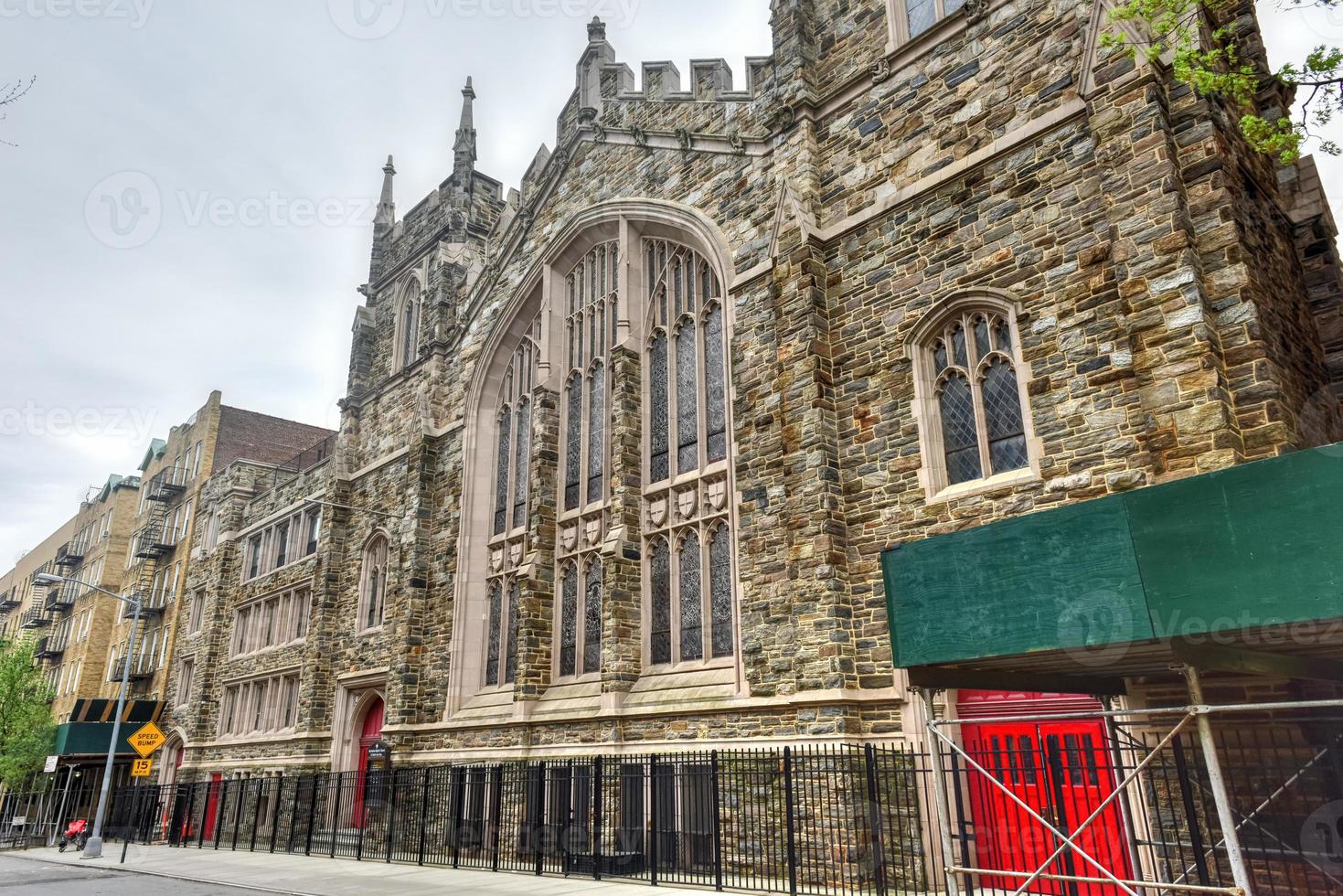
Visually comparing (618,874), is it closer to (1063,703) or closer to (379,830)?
(1063,703)

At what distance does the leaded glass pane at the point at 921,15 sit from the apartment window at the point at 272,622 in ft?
76.0

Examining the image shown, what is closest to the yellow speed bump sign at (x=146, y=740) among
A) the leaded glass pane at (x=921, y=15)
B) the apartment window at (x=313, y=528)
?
the apartment window at (x=313, y=528)

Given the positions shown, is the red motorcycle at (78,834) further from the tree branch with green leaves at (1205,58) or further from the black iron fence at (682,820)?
the tree branch with green leaves at (1205,58)

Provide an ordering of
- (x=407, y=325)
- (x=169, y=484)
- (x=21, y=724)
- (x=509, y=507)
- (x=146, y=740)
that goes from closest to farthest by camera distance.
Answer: (x=146, y=740)
(x=509, y=507)
(x=407, y=325)
(x=21, y=724)
(x=169, y=484)

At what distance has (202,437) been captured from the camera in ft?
139

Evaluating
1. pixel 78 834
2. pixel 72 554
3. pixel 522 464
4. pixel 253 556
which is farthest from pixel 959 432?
pixel 72 554

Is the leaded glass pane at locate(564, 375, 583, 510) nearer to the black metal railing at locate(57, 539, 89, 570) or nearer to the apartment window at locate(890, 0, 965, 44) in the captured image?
the apartment window at locate(890, 0, 965, 44)

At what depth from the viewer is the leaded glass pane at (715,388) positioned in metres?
16.2

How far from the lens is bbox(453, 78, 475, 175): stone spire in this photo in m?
27.9

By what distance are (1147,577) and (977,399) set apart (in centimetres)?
627

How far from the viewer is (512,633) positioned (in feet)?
65.8

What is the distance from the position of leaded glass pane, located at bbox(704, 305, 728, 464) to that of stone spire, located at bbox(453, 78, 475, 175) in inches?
556

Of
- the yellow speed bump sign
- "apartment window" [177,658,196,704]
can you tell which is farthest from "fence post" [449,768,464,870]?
"apartment window" [177,658,196,704]

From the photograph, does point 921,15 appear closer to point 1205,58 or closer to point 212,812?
point 1205,58
